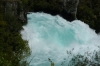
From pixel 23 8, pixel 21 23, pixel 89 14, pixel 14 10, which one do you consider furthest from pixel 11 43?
pixel 89 14

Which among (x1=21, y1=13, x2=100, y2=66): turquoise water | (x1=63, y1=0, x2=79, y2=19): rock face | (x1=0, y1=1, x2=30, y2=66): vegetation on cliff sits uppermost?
(x1=0, y1=1, x2=30, y2=66): vegetation on cliff

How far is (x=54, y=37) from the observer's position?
3092 centimetres

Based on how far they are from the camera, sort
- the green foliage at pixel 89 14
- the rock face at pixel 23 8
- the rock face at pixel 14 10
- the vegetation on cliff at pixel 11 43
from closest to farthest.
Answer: the vegetation on cliff at pixel 11 43 → the rock face at pixel 14 10 → the rock face at pixel 23 8 → the green foliage at pixel 89 14

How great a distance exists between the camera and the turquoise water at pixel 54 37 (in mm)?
26714

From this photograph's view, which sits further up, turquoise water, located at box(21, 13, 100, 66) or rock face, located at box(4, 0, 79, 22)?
rock face, located at box(4, 0, 79, 22)

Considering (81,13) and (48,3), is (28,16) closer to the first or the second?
(48,3)

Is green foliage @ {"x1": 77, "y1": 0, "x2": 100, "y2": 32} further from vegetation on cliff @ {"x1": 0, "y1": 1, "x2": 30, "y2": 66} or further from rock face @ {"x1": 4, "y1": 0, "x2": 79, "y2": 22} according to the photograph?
vegetation on cliff @ {"x1": 0, "y1": 1, "x2": 30, "y2": 66}

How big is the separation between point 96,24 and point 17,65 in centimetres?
2281

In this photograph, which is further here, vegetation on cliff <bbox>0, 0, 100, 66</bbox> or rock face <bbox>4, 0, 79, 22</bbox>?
rock face <bbox>4, 0, 79, 22</bbox>

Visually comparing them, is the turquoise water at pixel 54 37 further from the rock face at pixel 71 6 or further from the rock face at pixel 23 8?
the rock face at pixel 71 6

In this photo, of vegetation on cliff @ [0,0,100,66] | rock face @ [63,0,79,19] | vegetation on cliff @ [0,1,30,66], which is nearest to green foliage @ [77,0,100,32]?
vegetation on cliff @ [0,0,100,66]

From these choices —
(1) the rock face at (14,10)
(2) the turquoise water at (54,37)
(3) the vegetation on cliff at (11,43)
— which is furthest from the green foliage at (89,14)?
(3) the vegetation on cliff at (11,43)

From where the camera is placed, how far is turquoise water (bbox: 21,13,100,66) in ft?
87.6

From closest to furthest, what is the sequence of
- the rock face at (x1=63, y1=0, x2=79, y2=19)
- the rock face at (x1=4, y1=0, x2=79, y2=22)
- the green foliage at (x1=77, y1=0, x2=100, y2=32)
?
the rock face at (x1=4, y1=0, x2=79, y2=22) → the rock face at (x1=63, y1=0, x2=79, y2=19) → the green foliage at (x1=77, y1=0, x2=100, y2=32)
